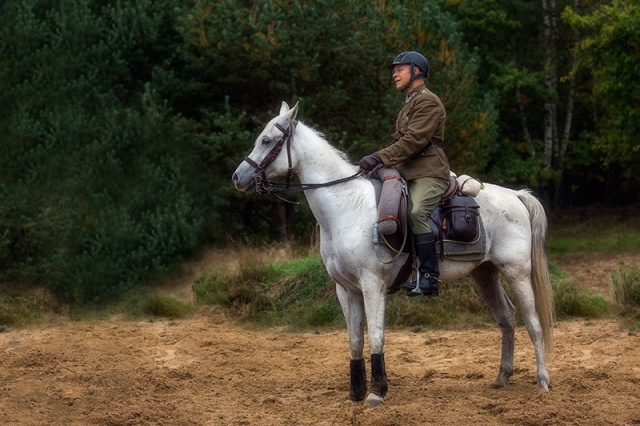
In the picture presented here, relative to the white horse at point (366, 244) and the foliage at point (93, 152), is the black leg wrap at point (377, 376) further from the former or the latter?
the foliage at point (93, 152)

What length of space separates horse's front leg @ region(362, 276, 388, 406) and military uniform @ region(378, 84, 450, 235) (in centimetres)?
63

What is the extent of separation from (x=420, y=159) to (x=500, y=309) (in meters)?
1.82

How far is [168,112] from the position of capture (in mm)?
19812

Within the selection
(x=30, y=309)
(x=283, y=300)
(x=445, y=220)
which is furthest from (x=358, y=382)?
(x=30, y=309)

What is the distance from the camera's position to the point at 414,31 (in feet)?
72.8

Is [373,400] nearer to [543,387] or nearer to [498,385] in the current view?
[498,385]

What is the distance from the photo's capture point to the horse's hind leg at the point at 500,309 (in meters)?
9.45

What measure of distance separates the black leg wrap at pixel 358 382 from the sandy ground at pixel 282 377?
7.5 inches

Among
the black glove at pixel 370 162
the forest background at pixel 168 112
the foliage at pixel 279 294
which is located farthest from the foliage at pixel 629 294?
the forest background at pixel 168 112

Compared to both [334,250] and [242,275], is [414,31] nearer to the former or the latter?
Result: [242,275]

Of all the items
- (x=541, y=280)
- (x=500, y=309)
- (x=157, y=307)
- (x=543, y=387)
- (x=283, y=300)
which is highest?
(x=541, y=280)

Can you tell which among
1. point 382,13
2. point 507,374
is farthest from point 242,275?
point 382,13

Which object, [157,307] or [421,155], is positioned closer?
[421,155]

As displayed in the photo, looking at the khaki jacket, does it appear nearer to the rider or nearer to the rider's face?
the rider
